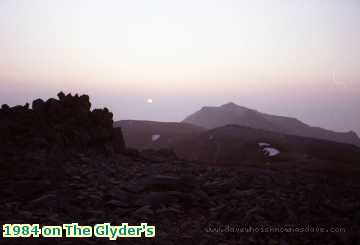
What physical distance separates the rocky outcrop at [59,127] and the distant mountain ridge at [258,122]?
286 ft

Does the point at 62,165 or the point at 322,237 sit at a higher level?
the point at 62,165

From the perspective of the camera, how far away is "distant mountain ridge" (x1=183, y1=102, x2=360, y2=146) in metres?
108

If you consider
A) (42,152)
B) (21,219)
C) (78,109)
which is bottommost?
(21,219)

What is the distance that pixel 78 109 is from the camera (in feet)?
83.0

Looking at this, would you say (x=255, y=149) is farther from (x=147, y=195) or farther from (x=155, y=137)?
(x=147, y=195)

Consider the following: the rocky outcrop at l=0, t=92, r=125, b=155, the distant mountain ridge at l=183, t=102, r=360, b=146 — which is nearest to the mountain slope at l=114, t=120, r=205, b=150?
the distant mountain ridge at l=183, t=102, r=360, b=146

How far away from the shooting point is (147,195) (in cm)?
1366

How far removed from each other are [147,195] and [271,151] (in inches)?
1339

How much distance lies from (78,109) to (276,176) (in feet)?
52.8

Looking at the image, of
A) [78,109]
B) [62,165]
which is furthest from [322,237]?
[78,109]

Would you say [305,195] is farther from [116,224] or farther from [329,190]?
[116,224]

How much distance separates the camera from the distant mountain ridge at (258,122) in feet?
356

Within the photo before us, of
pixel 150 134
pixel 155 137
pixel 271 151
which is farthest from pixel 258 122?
pixel 271 151

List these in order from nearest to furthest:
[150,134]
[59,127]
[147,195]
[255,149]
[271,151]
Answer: [147,195]
[59,127]
[271,151]
[255,149]
[150,134]
